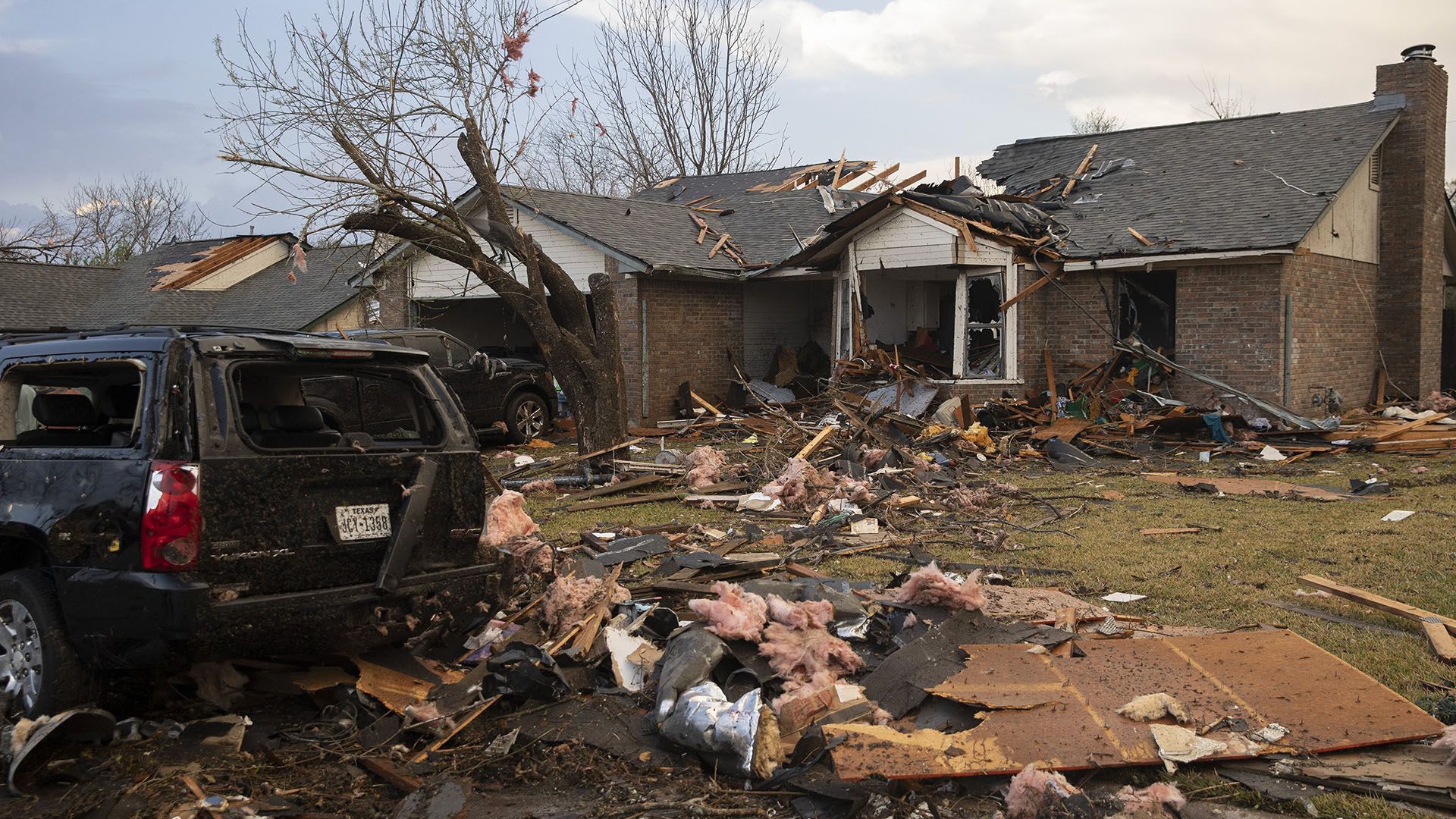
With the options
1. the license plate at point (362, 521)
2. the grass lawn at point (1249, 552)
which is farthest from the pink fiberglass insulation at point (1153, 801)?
the license plate at point (362, 521)

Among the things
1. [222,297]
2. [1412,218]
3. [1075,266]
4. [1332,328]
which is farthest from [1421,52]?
[222,297]

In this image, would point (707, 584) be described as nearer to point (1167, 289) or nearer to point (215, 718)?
point (215, 718)

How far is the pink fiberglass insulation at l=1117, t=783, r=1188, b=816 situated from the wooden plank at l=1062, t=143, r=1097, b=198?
1764 centimetres

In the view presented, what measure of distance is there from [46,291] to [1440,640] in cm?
3582

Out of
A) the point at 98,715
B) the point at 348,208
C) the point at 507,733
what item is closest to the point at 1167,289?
the point at 348,208

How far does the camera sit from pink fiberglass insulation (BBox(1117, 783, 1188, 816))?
379 centimetres

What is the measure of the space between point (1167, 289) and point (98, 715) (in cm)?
1773

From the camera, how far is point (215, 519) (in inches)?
166

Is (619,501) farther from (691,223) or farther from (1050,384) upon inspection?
(691,223)

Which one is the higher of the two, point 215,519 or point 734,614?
point 215,519

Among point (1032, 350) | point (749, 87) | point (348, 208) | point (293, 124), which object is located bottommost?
point (1032, 350)

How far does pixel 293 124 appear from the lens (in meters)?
12.5

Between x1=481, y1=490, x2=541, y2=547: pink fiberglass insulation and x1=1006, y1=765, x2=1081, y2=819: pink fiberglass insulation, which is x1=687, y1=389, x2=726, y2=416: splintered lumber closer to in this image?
x1=481, y1=490, x2=541, y2=547: pink fiberglass insulation

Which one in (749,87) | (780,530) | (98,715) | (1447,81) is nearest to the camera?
(98,715)
